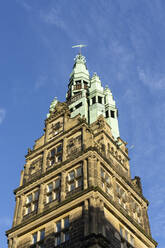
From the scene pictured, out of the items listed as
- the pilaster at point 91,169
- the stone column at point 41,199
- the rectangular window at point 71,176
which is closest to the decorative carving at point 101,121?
the pilaster at point 91,169

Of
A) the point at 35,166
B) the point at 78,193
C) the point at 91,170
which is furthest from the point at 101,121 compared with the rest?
the point at 78,193

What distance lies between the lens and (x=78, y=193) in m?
44.2

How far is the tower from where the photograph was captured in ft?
138

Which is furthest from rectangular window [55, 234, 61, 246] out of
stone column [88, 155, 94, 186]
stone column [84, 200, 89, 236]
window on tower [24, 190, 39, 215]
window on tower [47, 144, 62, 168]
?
window on tower [47, 144, 62, 168]

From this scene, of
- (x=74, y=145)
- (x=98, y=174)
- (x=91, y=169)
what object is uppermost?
(x=74, y=145)

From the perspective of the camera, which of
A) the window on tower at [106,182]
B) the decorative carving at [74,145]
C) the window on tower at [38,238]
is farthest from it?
the decorative carving at [74,145]

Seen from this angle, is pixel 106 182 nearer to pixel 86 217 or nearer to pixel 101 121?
pixel 86 217

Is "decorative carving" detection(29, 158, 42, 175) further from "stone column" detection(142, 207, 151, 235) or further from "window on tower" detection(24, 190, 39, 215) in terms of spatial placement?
"stone column" detection(142, 207, 151, 235)

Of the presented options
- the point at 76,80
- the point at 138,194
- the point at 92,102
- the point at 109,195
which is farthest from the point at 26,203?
the point at 76,80

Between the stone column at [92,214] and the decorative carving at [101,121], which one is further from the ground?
the decorative carving at [101,121]

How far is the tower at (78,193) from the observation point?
41969 mm

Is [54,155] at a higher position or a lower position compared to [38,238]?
higher

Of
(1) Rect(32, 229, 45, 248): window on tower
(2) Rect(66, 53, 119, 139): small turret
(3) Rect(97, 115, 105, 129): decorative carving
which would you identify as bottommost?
(1) Rect(32, 229, 45, 248): window on tower

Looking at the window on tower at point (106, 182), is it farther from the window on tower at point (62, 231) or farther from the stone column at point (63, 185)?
the window on tower at point (62, 231)
